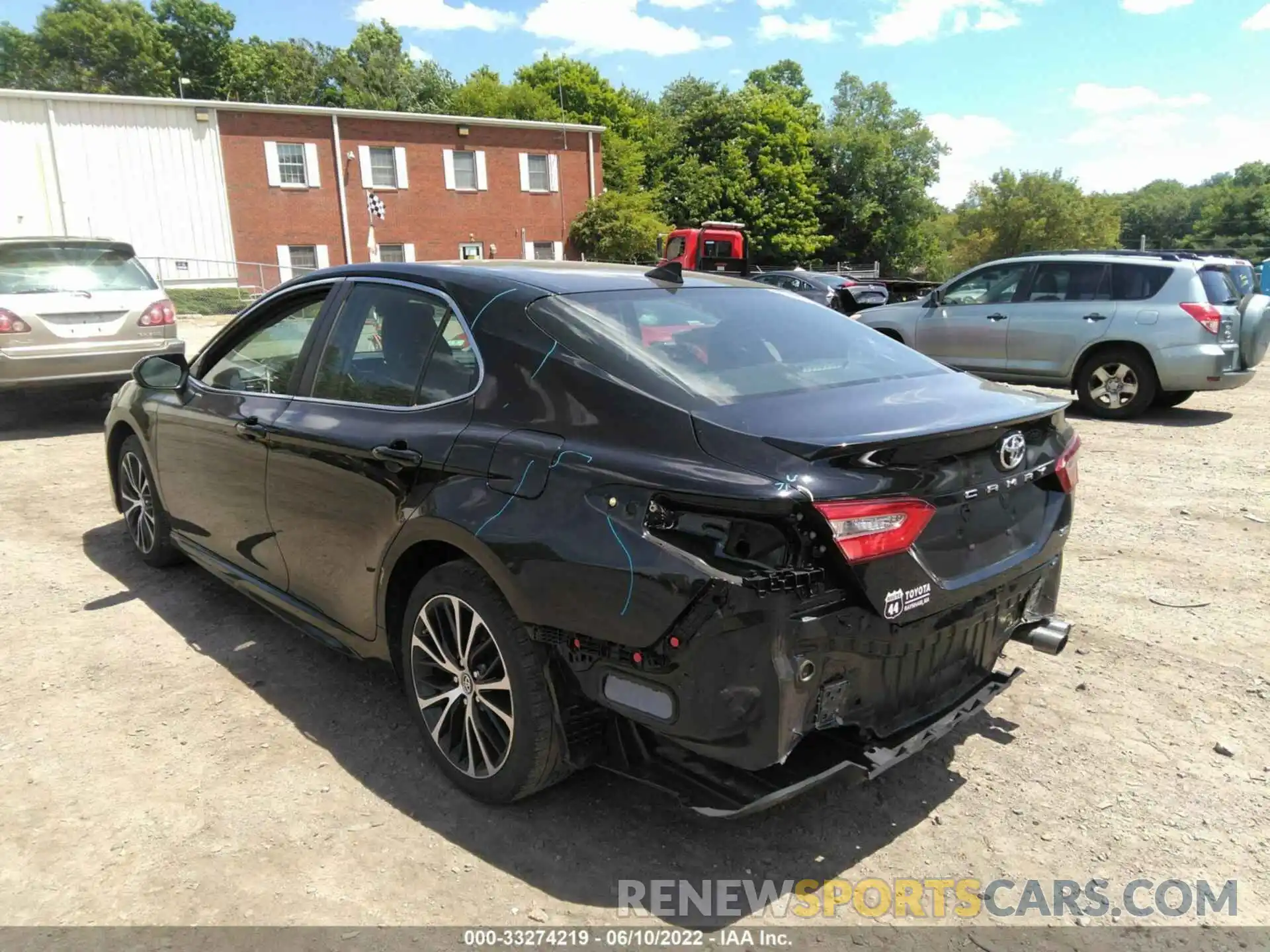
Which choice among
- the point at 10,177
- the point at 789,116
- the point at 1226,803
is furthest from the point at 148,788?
the point at 789,116

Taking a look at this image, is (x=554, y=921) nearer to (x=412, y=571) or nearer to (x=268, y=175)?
(x=412, y=571)

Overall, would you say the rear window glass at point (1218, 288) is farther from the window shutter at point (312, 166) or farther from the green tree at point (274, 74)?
the green tree at point (274, 74)

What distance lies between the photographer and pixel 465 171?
32656 millimetres

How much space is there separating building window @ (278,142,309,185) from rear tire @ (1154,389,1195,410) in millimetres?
28135

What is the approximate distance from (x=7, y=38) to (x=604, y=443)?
71.1 metres

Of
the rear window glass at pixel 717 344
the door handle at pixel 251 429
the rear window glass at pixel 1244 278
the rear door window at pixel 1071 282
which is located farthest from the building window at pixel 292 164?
the rear window glass at pixel 717 344

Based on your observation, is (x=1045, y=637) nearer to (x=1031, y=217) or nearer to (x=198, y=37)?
(x=1031, y=217)

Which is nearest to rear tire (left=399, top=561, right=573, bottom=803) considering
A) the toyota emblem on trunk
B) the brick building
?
the toyota emblem on trunk

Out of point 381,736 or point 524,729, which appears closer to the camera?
point 524,729

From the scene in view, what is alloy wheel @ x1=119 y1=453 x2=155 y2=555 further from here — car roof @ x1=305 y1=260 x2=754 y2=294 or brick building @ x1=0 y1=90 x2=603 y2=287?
brick building @ x1=0 y1=90 x2=603 y2=287

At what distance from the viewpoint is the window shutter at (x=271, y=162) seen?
2930 cm

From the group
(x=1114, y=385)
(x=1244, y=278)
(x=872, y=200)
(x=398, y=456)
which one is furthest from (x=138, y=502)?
(x=872, y=200)

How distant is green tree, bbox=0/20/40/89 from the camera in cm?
5488

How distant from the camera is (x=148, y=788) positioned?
2.94 metres
